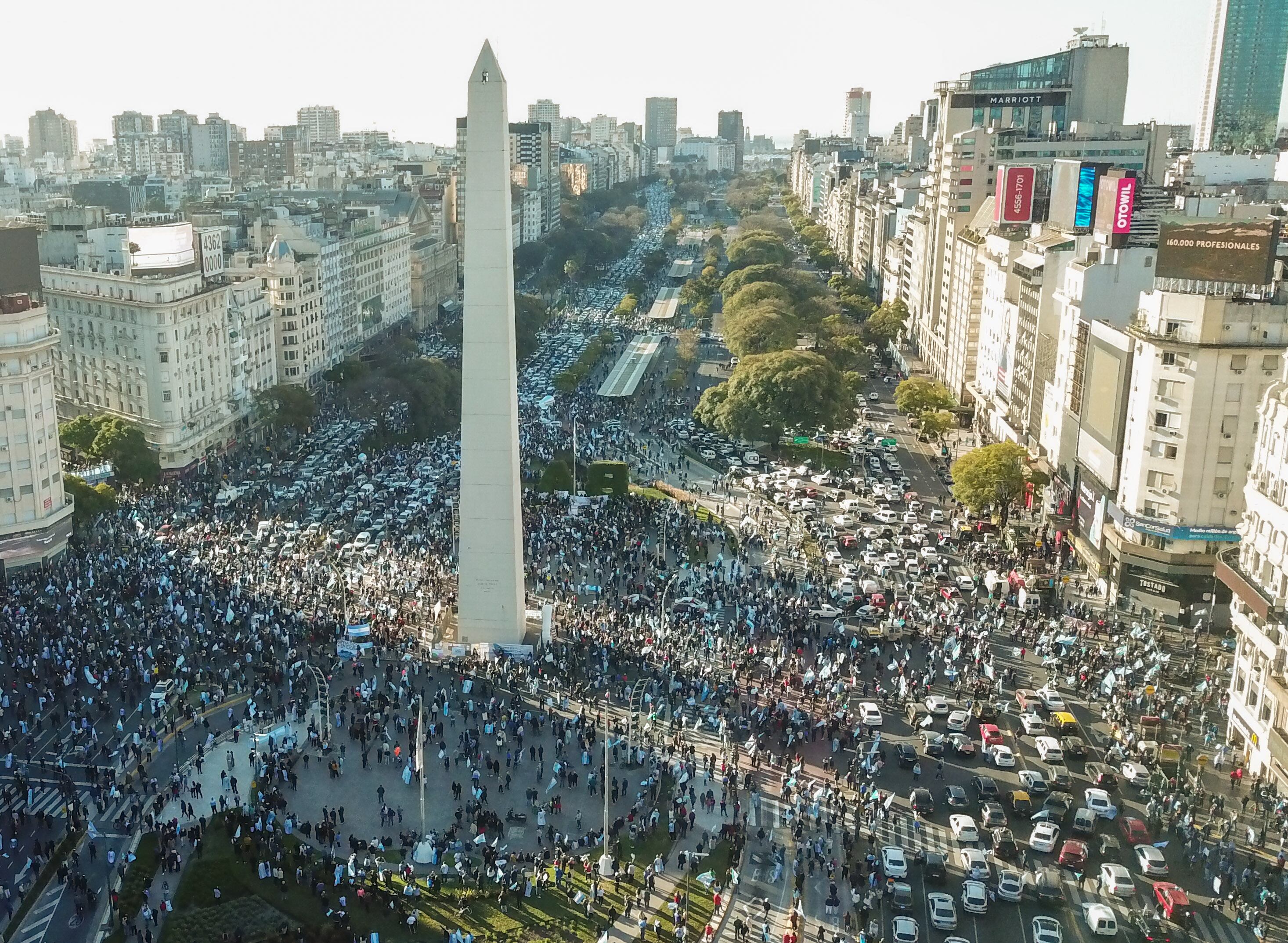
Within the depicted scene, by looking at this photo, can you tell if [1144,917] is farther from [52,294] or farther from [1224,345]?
[52,294]

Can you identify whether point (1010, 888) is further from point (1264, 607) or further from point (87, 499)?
point (87, 499)

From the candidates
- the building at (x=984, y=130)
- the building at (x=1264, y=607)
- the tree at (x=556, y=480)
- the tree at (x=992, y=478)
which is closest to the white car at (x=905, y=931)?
the building at (x=1264, y=607)

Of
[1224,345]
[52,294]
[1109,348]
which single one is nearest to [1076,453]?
[1109,348]

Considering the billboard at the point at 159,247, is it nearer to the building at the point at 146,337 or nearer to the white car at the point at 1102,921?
the building at the point at 146,337

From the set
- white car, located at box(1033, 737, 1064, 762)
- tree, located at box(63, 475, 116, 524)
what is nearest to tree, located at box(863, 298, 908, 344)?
tree, located at box(63, 475, 116, 524)

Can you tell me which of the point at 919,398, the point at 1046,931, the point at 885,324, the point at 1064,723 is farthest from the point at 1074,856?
the point at 885,324

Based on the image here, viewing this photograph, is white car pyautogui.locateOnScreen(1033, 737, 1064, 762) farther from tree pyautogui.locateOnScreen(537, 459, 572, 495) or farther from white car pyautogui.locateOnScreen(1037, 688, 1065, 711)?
tree pyautogui.locateOnScreen(537, 459, 572, 495)
